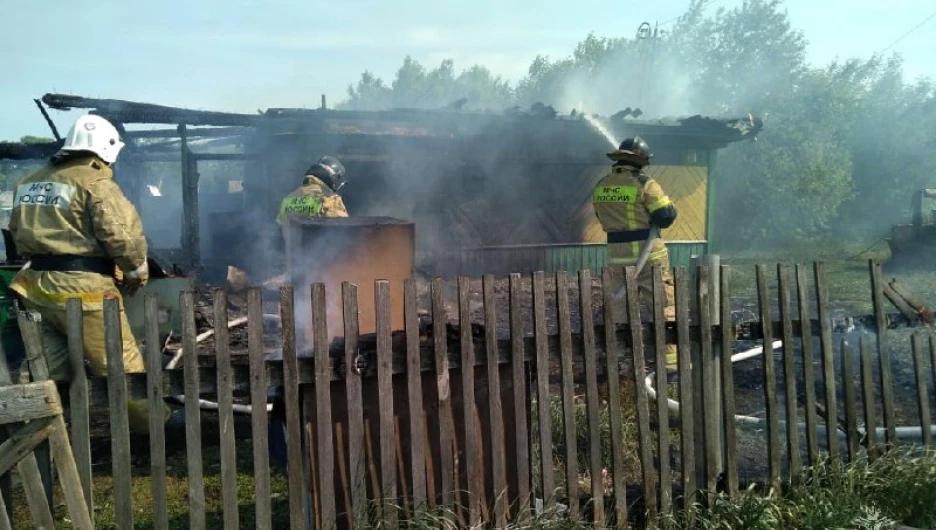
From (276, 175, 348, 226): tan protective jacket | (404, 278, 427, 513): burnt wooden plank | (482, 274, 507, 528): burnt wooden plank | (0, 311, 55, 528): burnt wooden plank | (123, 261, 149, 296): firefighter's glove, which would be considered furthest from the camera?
(276, 175, 348, 226): tan protective jacket

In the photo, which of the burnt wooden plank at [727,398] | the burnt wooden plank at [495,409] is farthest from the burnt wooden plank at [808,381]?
the burnt wooden plank at [495,409]

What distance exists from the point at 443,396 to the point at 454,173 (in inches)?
305

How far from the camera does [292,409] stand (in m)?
2.84

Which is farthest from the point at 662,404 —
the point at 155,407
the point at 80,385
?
the point at 80,385

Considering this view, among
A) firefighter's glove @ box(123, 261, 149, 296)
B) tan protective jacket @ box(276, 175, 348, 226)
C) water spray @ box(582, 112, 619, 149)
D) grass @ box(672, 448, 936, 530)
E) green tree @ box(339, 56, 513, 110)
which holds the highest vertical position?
green tree @ box(339, 56, 513, 110)

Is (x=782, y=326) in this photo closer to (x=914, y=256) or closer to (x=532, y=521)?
(x=532, y=521)

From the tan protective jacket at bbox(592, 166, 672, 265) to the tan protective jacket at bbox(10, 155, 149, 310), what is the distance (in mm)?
4060

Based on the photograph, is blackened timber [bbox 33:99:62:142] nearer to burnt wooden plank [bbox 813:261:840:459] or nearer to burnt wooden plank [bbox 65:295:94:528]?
burnt wooden plank [bbox 65:295:94:528]

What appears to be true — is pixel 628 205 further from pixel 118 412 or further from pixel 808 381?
pixel 118 412

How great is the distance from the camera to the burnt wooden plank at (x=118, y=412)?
2623mm

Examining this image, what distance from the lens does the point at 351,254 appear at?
14.6 ft

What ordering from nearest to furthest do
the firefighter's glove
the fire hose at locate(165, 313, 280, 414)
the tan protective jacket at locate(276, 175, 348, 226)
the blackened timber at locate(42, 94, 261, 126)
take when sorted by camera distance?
the fire hose at locate(165, 313, 280, 414) < the firefighter's glove < the tan protective jacket at locate(276, 175, 348, 226) < the blackened timber at locate(42, 94, 261, 126)

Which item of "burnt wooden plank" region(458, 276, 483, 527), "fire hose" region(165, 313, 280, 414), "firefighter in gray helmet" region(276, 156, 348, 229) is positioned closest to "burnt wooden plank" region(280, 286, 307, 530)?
"fire hose" region(165, 313, 280, 414)

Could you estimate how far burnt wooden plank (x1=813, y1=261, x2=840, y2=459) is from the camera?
365cm
